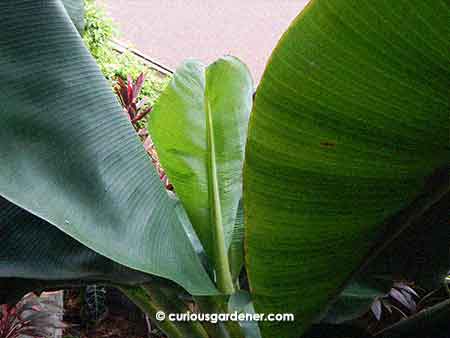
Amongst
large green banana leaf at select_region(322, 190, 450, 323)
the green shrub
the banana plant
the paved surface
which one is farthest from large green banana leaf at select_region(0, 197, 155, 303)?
the paved surface

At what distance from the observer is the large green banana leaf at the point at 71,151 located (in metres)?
0.38

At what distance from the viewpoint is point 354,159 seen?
34 cm

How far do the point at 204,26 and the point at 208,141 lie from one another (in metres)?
2.28

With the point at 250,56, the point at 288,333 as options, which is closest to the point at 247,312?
the point at 288,333

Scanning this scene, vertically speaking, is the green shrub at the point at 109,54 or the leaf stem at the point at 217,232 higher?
the green shrub at the point at 109,54

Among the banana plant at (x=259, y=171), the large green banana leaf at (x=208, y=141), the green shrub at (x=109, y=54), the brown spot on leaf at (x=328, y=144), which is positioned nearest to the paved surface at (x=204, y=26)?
the green shrub at (x=109, y=54)

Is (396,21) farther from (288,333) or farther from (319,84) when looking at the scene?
(288,333)

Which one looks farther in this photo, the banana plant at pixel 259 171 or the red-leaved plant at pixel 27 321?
the red-leaved plant at pixel 27 321

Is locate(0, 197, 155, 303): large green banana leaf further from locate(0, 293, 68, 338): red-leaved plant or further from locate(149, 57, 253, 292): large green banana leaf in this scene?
locate(0, 293, 68, 338): red-leaved plant

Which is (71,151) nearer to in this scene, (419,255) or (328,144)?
(328,144)

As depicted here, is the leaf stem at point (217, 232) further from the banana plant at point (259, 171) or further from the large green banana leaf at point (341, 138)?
the large green banana leaf at point (341, 138)

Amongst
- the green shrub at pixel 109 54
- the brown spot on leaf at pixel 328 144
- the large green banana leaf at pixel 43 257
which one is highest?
the green shrub at pixel 109 54

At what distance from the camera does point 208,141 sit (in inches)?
24.2

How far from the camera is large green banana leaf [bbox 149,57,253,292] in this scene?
0.61 m
